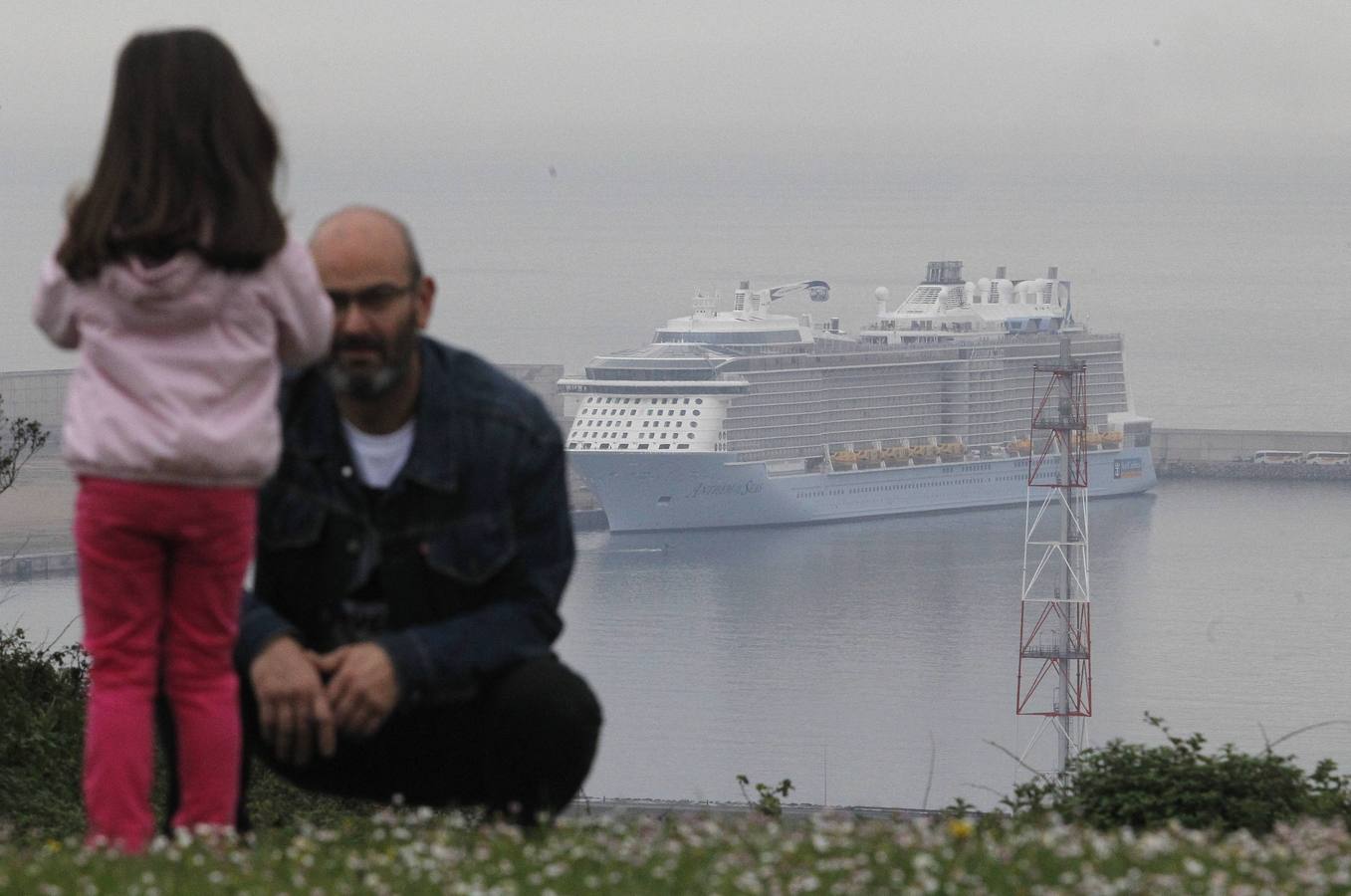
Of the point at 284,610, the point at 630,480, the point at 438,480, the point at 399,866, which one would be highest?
the point at 438,480

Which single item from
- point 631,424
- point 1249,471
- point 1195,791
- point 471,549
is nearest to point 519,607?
point 471,549

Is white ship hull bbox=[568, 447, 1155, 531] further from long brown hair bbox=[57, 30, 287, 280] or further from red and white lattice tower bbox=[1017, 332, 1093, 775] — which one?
long brown hair bbox=[57, 30, 287, 280]

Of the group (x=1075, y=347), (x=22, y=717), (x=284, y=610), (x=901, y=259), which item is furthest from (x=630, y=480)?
(x=901, y=259)

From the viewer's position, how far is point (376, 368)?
1771mm

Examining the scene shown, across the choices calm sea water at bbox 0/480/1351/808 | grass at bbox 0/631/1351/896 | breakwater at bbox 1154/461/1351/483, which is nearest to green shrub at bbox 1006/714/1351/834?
grass at bbox 0/631/1351/896

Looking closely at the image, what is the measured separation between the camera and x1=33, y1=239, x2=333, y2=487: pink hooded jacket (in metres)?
1.64

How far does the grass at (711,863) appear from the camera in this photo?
152 cm

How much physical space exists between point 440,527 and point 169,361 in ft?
0.95

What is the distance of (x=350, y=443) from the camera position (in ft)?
5.97

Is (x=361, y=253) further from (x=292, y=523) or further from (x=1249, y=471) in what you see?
(x=1249, y=471)

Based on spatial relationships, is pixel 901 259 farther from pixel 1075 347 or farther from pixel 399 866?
pixel 399 866

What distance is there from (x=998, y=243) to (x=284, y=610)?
131m

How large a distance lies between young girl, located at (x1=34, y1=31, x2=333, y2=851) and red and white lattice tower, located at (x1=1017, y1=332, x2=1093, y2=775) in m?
3.80

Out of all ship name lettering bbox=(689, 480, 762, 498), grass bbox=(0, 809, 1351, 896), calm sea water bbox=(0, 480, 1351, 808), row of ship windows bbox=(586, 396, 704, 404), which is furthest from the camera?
ship name lettering bbox=(689, 480, 762, 498)
